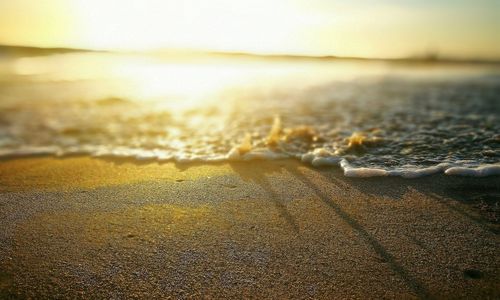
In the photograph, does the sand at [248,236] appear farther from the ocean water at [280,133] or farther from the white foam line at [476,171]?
the ocean water at [280,133]

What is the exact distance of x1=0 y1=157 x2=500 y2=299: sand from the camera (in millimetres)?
2430

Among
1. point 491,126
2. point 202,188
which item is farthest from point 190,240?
point 491,126

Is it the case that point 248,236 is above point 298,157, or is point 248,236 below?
below

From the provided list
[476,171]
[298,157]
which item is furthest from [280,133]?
[476,171]

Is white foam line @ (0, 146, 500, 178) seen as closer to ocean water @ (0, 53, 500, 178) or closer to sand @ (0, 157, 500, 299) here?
ocean water @ (0, 53, 500, 178)

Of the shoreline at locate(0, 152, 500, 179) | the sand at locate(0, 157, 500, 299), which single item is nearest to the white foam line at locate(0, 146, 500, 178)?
the shoreline at locate(0, 152, 500, 179)

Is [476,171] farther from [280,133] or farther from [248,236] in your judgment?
[280,133]

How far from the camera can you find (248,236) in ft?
9.78

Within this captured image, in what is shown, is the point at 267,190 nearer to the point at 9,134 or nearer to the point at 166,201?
the point at 166,201

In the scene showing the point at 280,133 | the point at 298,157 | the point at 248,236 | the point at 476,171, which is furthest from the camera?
the point at 280,133

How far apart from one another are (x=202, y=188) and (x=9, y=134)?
4771 millimetres

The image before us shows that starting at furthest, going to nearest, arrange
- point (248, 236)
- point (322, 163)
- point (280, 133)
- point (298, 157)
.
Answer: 1. point (280, 133)
2. point (298, 157)
3. point (322, 163)
4. point (248, 236)

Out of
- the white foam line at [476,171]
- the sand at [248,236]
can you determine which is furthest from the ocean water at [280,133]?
the sand at [248,236]

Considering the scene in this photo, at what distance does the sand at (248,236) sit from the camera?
2.43 metres
